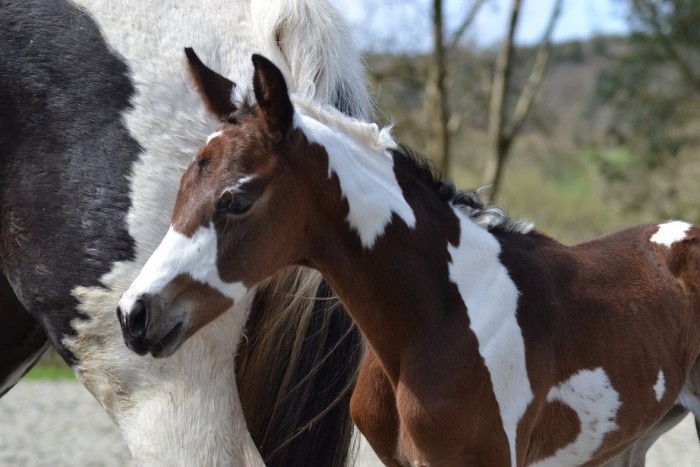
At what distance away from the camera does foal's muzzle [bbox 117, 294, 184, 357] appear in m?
1.86

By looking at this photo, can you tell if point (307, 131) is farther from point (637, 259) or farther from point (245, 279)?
point (637, 259)

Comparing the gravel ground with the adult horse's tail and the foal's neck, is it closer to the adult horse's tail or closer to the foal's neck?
the adult horse's tail

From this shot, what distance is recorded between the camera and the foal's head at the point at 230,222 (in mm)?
1898

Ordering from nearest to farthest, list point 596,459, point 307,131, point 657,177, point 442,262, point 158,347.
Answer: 1. point 158,347
2. point 307,131
3. point 442,262
4. point 596,459
5. point 657,177

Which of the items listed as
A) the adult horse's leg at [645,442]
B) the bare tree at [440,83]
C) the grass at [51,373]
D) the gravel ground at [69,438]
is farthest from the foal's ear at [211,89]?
the grass at [51,373]

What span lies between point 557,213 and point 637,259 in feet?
48.8

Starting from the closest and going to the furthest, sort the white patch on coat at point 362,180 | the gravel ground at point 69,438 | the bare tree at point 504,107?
the white patch on coat at point 362,180 → the gravel ground at point 69,438 → the bare tree at point 504,107

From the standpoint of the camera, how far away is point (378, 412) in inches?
90.0

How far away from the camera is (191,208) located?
1.95 metres

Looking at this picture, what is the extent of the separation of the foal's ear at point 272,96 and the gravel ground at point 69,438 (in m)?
3.62

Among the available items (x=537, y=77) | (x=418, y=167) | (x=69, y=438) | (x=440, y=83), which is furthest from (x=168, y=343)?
(x=537, y=77)

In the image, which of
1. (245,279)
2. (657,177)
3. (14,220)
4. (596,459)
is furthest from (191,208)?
(657,177)

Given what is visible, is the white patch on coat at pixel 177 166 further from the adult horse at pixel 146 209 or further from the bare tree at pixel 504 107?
the bare tree at pixel 504 107

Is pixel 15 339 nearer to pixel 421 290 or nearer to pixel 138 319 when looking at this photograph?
pixel 138 319
